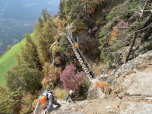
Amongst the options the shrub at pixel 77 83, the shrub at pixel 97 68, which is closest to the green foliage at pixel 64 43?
the shrub at pixel 77 83

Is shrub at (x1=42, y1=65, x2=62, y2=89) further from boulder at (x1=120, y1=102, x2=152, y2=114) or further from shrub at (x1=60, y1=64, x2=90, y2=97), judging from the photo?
boulder at (x1=120, y1=102, x2=152, y2=114)

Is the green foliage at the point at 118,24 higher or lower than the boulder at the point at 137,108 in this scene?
higher

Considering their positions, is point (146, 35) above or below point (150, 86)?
above

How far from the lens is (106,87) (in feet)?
19.5

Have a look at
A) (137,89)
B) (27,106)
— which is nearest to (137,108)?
(137,89)

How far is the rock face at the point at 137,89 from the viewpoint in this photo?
2.39 m

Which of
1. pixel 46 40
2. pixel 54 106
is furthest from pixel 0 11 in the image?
pixel 54 106

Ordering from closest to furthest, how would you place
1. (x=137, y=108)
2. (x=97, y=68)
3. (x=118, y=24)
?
(x=137, y=108), (x=118, y=24), (x=97, y=68)

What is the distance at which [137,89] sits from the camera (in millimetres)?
3410

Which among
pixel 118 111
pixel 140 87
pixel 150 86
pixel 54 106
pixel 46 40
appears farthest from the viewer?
pixel 46 40

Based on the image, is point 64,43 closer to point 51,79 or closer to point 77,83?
point 51,79

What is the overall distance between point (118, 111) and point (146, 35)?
5727 millimetres

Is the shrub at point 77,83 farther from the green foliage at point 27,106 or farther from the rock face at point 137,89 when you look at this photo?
the green foliage at point 27,106

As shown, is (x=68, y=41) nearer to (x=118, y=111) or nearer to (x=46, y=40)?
(x=46, y=40)
